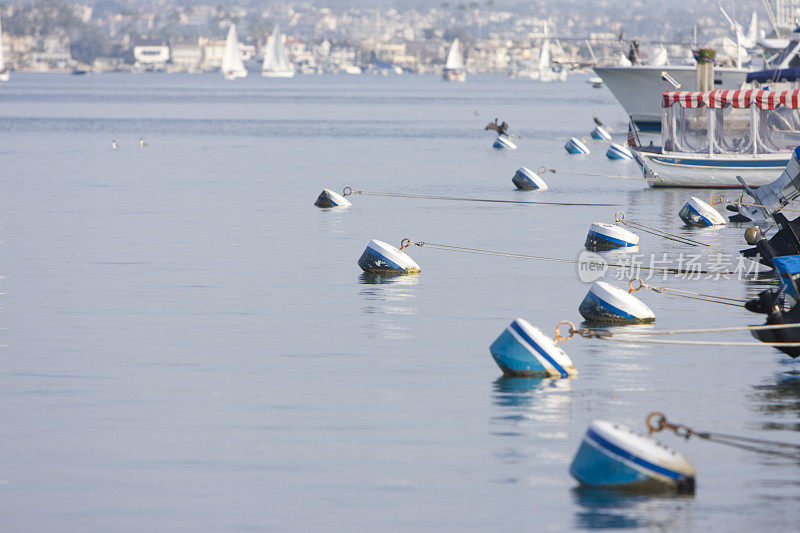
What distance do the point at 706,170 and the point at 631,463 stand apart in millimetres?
32061

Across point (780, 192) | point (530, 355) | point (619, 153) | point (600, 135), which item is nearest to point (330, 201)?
point (780, 192)

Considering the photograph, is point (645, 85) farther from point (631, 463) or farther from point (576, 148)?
point (631, 463)

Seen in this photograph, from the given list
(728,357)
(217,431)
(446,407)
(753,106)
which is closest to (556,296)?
(728,357)

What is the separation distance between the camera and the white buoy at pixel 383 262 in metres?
26.0

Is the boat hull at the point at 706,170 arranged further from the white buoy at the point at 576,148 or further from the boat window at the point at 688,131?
the white buoy at the point at 576,148

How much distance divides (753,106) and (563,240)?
11.5 m

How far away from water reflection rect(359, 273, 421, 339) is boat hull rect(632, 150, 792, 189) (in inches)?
732

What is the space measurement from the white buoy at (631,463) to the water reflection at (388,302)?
800 cm

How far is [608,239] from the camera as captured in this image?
30.1 m

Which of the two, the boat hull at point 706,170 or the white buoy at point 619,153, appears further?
the white buoy at point 619,153

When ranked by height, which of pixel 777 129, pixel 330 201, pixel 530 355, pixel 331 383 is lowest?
pixel 330 201

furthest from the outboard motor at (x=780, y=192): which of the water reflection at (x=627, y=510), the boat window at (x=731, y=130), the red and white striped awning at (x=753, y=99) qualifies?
the boat window at (x=731, y=130)

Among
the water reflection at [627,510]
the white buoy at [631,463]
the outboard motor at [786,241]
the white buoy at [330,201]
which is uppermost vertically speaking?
the outboard motor at [786,241]

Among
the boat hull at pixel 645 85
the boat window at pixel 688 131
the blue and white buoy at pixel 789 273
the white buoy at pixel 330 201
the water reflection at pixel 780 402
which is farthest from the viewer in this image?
the boat hull at pixel 645 85
